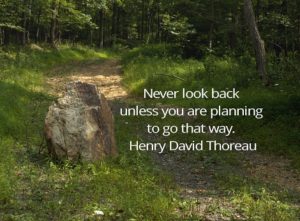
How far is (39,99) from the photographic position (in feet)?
55.8

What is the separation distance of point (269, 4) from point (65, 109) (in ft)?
72.9

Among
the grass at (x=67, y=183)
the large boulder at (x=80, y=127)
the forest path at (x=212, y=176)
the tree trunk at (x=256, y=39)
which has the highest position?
the tree trunk at (x=256, y=39)

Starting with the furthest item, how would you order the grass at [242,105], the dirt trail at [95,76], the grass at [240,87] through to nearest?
1. the dirt trail at [95,76]
2. the grass at [240,87]
3. the grass at [242,105]

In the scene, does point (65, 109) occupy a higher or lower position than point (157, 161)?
higher

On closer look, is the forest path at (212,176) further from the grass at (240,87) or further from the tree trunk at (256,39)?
the tree trunk at (256,39)

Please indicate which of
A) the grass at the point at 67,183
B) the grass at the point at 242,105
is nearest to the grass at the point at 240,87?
the grass at the point at 242,105

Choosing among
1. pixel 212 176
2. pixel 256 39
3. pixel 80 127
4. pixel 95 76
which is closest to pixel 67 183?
pixel 80 127

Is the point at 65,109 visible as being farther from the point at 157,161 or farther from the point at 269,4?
the point at 269,4

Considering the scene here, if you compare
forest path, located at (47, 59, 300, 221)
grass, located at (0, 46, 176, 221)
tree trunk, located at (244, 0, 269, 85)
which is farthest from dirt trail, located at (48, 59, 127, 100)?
forest path, located at (47, 59, 300, 221)

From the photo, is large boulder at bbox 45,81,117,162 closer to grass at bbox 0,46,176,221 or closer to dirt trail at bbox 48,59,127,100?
grass at bbox 0,46,176,221

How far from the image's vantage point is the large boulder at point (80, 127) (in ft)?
32.7

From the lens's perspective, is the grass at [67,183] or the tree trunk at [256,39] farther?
the tree trunk at [256,39]

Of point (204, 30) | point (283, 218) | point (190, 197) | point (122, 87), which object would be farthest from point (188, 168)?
point (204, 30)

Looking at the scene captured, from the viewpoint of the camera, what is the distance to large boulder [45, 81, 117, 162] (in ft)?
32.7
